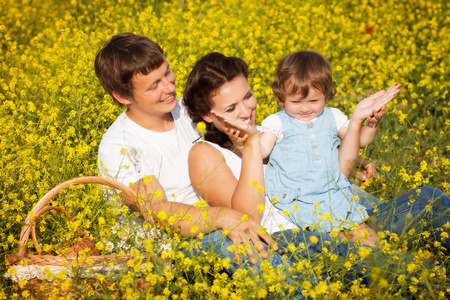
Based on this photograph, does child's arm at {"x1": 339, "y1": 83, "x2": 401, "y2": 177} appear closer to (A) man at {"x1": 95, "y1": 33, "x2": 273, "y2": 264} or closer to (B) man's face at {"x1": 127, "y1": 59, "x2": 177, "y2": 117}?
(A) man at {"x1": 95, "y1": 33, "x2": 273, "y2": 264}

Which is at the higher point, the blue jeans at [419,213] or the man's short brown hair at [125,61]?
the man's short brown hair at [125,61]

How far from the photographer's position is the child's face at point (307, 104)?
280 centimetres

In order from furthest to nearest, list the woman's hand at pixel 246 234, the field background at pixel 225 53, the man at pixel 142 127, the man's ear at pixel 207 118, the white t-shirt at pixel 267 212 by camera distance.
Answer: the field background at pixel 225 53 → the man's ear at pixel 207 118 → the man at pixel 142 127 → the white t-shirt at pixel 267 212 → the woman's hand at pixel 246 234

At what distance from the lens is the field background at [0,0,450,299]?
315cm

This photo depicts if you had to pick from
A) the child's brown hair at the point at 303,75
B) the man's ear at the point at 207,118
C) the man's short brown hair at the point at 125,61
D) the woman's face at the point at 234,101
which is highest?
the man's short brown hair at the point at 125,61

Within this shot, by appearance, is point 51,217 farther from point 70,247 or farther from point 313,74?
point 313,74

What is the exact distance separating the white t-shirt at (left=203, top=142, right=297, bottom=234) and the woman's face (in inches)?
8.3

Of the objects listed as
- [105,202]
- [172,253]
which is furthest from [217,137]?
[172,253]

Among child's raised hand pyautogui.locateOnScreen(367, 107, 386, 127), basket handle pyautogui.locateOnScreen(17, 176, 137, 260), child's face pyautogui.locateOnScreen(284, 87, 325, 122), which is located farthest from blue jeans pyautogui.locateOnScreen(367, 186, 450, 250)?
basket handle pyautogui.locateOnScreen(17, 176, 137, 260)

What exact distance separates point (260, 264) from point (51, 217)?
4.32ft

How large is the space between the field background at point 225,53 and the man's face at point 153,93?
0.60 meters

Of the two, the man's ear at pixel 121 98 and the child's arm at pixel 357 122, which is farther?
the man's ear at pixel 121 98

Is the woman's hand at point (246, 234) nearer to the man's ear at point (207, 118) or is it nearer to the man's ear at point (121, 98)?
the man's ear at point (207, 118)

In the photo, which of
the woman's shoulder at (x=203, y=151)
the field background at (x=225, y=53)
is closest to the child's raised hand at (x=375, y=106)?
the field background at (x=225, y=53)
